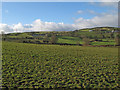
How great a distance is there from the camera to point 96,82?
15461 mm

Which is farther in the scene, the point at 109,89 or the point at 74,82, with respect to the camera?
the point at 74,82

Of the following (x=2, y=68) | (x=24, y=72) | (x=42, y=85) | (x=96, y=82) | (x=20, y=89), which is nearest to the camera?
(x=20, y=89)

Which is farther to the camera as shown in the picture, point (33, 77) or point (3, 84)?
point (33, 77)

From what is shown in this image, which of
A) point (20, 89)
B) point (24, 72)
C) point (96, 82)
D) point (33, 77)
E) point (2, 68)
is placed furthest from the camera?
point (2, 68)

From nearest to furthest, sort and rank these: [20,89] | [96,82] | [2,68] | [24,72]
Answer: [20,89]
[96,82]
[24,72]
[2,68]

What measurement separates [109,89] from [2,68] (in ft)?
58.9

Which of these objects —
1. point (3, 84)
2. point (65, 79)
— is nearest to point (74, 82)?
point (65, 79)

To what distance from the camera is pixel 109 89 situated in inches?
546

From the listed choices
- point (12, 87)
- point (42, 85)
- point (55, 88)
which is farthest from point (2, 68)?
point (55, 88)

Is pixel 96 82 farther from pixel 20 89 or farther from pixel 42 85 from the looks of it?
pixel 20 89

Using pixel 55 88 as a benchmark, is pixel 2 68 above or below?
above

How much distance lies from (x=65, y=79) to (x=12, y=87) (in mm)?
7298

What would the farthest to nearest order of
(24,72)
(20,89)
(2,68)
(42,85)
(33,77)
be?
(2,68), (24,72), (33,77), (42,85), (20,89)

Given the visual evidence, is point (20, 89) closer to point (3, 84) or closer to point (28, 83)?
point (28, 83)
